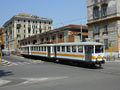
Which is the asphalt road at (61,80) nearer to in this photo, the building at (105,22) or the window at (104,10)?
the building at (105,22)

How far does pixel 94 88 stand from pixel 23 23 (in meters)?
97.2

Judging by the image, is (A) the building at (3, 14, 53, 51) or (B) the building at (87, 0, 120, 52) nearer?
(B) the building at (87, 0, 120, 52)

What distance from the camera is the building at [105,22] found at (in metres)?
32.8

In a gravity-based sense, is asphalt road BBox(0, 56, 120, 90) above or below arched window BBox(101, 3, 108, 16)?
below

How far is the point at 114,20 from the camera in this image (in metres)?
33.2

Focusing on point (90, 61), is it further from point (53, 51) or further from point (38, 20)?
point (38, 20)

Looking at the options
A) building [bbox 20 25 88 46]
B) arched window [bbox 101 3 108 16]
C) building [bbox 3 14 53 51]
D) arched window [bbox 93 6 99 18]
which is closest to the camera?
arched window [bbox 101 3 108 16]

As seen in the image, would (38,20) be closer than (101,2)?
No

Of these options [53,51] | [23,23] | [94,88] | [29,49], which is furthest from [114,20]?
[23,23]

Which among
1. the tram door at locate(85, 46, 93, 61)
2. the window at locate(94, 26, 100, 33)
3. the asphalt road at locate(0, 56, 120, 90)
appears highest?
the window at locate(94, 26, 100, 33)

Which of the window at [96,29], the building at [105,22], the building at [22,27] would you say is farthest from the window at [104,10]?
the building at [22,27]

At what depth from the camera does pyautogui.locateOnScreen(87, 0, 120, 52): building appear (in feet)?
108

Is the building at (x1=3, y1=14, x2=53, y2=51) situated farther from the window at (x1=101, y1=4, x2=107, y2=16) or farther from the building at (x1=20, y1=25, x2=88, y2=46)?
the window at (x1=101, y1=4, x2=107, y2=16)

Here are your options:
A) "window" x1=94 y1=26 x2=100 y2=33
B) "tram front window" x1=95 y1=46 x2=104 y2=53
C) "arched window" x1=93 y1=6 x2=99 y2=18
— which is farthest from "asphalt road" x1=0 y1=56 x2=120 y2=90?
"arched window" x1=93 y1=6 x2=99 y2=18
